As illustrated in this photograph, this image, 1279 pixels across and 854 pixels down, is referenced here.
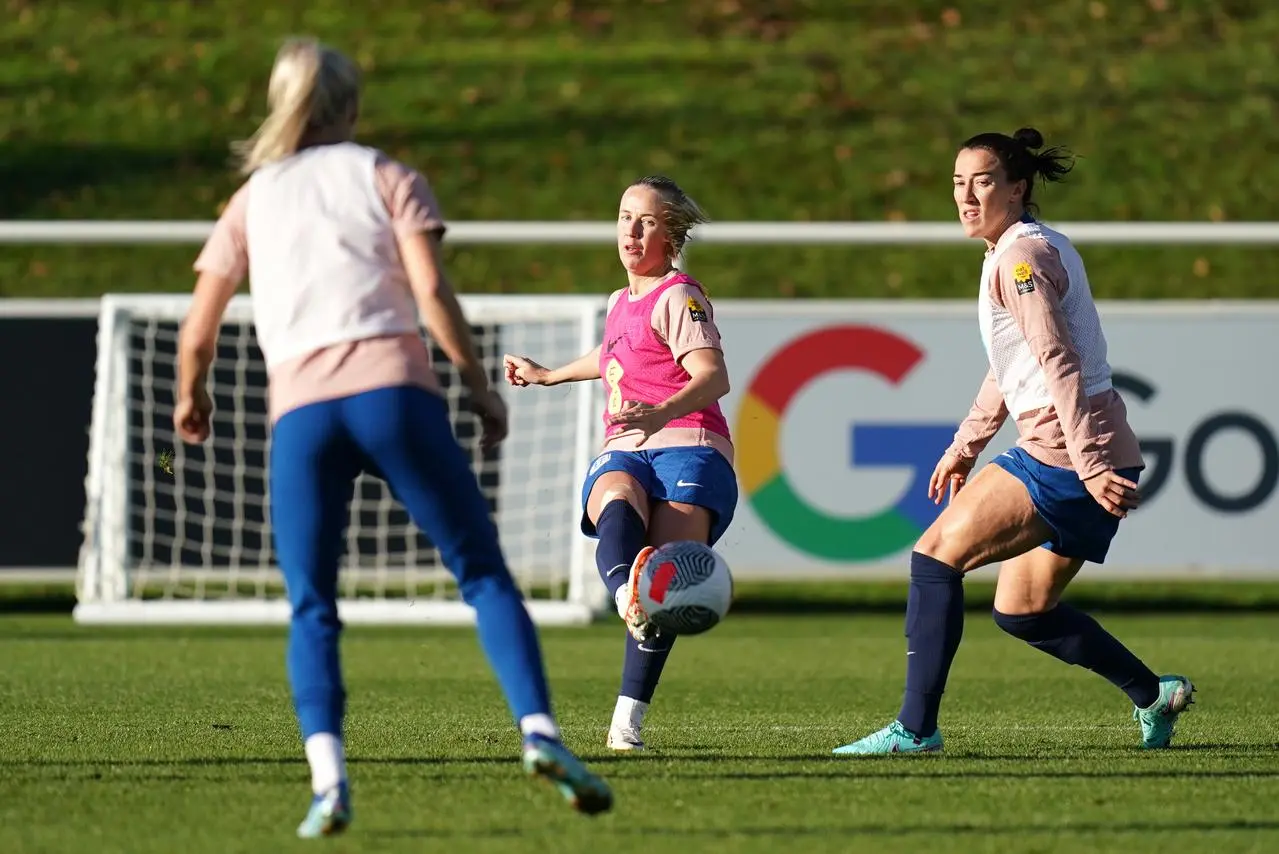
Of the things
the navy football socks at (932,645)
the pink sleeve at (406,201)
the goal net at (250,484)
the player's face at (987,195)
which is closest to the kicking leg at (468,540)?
the pink sleeve at (406,201)

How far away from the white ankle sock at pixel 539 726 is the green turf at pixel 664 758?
0.78ft

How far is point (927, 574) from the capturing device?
20.3 feet

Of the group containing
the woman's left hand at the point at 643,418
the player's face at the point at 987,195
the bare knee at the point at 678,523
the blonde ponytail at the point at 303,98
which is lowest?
the bare knee at the point at 678,523

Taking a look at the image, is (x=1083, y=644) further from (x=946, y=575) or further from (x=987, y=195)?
(x=987, y=195)

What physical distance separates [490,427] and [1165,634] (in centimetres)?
732

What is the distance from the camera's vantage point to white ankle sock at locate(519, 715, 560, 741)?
4586 mm

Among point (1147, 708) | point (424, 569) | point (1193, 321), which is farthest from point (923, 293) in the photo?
point (1147, 708)

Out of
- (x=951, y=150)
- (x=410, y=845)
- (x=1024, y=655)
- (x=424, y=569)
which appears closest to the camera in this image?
(x=410, y=845)

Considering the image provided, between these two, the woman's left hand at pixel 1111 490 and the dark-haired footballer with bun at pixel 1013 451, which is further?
the dark-haired footballer with bun at pixel 1013 451

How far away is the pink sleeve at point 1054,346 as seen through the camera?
19.2 feet

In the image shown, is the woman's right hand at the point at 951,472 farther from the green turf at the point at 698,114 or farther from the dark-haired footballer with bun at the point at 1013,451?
the green turf at the point at 698,114

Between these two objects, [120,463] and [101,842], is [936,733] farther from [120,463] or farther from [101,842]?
[120,463]

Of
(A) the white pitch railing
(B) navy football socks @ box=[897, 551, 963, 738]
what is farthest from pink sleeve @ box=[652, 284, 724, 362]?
(A) the white pitch railing

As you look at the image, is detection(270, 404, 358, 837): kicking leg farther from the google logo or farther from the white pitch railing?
the white pitch railing
